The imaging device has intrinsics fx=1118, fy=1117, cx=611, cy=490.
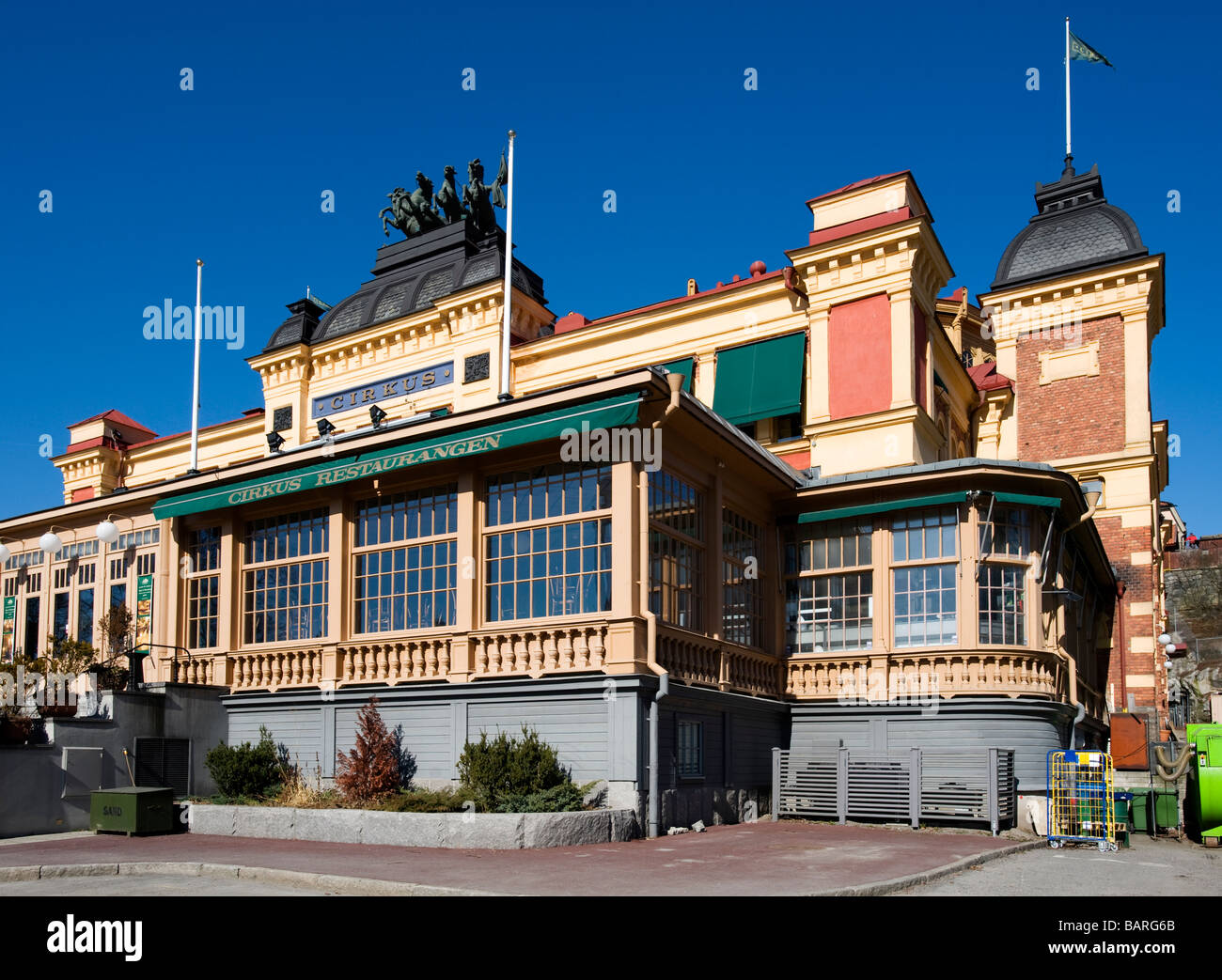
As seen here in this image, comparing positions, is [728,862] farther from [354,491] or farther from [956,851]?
[354,491]

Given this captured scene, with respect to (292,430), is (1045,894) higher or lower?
lower

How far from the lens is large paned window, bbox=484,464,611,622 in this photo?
17328mm

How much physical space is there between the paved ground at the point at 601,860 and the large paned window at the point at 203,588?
5861 millimetres

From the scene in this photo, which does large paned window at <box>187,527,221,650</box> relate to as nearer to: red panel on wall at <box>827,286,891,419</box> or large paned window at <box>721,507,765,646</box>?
large paned window at <box>721,507,765,646</box>

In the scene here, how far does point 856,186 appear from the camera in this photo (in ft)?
86.3

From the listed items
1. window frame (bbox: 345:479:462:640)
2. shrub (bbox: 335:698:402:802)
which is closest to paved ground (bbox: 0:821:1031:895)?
shrub (bbox: 335:698:402:802)

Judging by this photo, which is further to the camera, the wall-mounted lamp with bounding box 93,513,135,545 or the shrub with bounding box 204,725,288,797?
the wall-mounted lamp with bounding box 93,513,135,545

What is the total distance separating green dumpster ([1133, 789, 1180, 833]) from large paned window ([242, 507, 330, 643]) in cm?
1507

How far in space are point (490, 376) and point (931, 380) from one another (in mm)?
11311

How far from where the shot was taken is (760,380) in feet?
87.8

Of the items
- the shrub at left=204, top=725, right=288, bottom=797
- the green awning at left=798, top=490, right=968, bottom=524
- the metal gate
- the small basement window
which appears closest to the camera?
the small basement window

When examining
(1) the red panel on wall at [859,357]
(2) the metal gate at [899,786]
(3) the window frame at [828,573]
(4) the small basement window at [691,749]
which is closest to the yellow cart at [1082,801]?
(2) the metal gate at [899,786]
